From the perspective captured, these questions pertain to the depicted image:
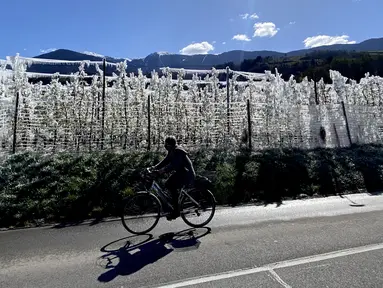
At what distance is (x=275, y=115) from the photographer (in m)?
17.8

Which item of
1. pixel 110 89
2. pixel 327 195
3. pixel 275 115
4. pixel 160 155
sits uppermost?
pixel 110 89

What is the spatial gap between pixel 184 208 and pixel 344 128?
1357cm

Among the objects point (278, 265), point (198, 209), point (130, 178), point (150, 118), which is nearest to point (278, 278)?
point (278, 265)

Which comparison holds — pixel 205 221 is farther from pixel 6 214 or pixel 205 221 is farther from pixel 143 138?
pixel 143 138

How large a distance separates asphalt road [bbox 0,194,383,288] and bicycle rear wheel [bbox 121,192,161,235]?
212 millimetres

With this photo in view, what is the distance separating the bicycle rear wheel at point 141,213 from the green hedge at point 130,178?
1864 mm

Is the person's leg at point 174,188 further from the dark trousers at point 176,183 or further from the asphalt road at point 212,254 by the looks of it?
the asphalt road at point 212,254

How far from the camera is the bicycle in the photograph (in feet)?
23.9

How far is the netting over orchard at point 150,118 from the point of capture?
48.5 ft

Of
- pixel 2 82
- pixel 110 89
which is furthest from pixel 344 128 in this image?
pixel 2 82

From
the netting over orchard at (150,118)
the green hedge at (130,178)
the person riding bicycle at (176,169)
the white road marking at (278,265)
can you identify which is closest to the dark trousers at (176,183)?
the person riding bicycle at (176,169)

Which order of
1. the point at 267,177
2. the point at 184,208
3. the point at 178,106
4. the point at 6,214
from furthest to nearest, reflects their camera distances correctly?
the point at 178,106 < the point at 267,177 < the point at 6,214 < the point at 184,208

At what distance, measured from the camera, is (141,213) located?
7.24 metres

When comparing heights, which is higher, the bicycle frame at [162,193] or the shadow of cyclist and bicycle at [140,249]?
the bicycle frame at [162,193]
